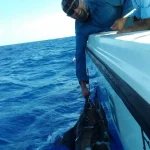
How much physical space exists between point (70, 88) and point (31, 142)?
328cm

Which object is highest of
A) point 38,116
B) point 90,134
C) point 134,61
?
point 134,61

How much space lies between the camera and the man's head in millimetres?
2483

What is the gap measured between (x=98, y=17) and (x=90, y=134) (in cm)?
130

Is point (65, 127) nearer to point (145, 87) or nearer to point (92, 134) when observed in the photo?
point (92, 134)

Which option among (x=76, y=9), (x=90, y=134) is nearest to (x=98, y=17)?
(x=76, y=9)

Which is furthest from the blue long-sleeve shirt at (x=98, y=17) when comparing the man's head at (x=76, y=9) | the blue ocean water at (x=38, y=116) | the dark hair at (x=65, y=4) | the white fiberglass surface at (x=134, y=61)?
the white fiberglass surface at (x=134, y=61)

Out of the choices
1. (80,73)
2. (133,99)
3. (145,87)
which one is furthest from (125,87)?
(80,73)

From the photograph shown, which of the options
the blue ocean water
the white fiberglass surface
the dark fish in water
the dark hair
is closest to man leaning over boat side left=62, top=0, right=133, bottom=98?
the dark hair

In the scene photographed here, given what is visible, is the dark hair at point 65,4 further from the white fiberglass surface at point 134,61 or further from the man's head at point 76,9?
the white fiberglass surface at point 134,61

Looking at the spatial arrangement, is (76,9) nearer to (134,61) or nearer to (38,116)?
(134,61)

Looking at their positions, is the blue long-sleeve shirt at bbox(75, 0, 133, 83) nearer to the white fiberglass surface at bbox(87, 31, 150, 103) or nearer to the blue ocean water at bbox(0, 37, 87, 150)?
the blue ocean water at bbox(0, 37, 87, 150)

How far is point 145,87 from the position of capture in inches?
38.3

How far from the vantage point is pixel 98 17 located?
10.1ft

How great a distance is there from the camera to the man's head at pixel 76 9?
2.48m
